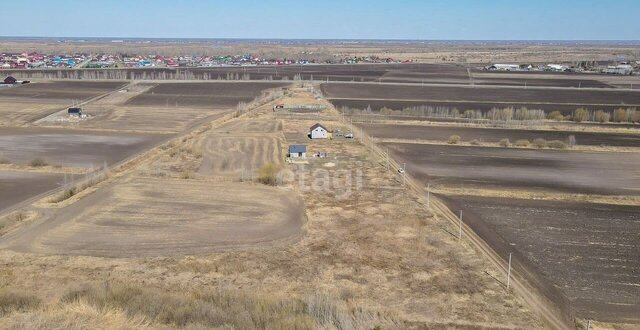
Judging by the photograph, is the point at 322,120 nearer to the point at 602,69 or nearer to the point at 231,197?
the point at 231,197

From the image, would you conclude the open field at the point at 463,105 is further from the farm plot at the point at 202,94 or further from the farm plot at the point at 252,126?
the farm plot at the point at 252,126

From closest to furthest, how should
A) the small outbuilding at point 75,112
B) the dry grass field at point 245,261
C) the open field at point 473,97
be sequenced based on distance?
the dry grass field at point 245,261, the small outbuilding at point 75,112, the open field at point 473,97

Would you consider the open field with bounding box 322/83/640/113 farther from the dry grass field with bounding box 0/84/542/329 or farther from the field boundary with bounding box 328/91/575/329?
the field boundary with bounding box 328/91/575/329

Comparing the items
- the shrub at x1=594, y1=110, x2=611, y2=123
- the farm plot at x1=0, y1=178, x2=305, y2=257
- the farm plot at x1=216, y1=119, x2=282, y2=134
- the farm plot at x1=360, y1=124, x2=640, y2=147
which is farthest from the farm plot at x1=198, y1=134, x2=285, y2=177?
the shrub at x1=594, y1=110, x2=611, y2=123

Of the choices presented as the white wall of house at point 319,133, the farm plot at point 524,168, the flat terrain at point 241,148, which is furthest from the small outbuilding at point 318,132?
the farm plot at point 524,168

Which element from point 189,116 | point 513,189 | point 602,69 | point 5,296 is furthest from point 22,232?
point 602,69

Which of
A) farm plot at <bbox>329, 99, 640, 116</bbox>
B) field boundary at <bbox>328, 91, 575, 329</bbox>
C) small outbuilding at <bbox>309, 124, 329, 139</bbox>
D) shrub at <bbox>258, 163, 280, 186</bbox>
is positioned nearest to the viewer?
field boundary at <bbox>328, 91, 575, 329</bbox>

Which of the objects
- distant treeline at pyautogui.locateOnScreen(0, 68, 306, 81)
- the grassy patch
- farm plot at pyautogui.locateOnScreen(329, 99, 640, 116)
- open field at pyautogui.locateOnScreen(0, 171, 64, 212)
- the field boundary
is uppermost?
distant treeline at pyautogui.locateOnScreen(0, 68, 306, 81)
